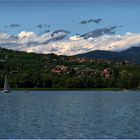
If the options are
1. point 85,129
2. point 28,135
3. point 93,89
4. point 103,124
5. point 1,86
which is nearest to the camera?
point 28,135

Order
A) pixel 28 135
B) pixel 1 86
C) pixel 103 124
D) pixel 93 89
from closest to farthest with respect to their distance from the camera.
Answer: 1. pixel 28 135
2. pixel 103 124
3. pixel 1 86
4. pixel 93 89

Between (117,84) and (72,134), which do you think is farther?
(117,84)

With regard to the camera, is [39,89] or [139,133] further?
[39,89]

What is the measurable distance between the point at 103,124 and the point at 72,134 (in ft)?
23.6

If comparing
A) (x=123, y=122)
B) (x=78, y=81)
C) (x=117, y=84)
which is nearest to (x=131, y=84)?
(x=117, y=84)

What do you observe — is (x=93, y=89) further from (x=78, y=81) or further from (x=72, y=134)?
(x=72, y=134)

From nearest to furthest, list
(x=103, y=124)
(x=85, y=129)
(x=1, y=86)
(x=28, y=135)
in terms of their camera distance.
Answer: (x=28, y=135) → (x=85, y=129) → (x=103, y=124) → (x=1, y=86)

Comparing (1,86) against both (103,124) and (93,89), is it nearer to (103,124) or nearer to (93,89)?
(93,89)

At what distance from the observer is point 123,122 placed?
1663 inches

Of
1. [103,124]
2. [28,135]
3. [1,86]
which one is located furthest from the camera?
[1,86]

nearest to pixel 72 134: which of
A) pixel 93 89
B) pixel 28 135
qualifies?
pixel 28 135

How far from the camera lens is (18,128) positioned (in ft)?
122

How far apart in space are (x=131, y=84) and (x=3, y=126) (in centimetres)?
15624

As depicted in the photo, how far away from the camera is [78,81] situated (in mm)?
181250
